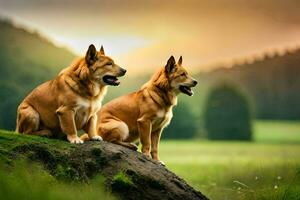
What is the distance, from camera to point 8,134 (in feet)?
30.1

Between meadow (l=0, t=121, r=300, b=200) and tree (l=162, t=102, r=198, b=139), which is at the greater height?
tree (l=162, t=102, r=198, b=139)

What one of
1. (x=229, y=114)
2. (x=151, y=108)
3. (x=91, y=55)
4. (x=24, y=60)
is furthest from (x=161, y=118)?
(x=229, y=114)

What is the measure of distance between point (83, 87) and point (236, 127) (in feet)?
93.1

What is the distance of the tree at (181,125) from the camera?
37.3m

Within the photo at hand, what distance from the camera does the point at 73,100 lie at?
952 centimetres

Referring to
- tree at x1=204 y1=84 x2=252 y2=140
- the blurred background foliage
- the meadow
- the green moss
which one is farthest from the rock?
tree at x1=204 y1=84 x2=252 y2=140

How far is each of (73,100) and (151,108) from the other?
52.4 inches

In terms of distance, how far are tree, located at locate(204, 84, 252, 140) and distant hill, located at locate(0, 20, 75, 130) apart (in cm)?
874

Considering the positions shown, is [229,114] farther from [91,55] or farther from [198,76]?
[91,55]

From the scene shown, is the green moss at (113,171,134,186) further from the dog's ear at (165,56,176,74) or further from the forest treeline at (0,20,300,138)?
the forest treeline at (0,20,300,138)

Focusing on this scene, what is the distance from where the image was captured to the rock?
28.7 feet

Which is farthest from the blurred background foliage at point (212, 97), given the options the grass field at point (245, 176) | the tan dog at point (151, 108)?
the tan dog at point (151, 108)

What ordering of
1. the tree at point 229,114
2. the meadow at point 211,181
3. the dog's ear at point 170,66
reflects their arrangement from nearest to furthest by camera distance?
the meadow at point 211,181
the dog's ear at point 170,66
the tree at point 229,114

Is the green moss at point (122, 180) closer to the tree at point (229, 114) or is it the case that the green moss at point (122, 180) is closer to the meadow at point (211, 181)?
the meadow at point (211, 181)
